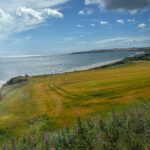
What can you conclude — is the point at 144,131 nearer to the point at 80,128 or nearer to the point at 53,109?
the point at 80,128

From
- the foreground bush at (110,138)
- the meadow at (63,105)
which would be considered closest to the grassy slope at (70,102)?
the meadow at (63,105)

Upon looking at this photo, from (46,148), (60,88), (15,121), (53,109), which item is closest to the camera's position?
(46,148)

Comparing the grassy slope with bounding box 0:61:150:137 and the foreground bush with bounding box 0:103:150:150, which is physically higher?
the foreground bush with bounding box 0:103:150:150

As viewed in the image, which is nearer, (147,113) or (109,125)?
(109,125)

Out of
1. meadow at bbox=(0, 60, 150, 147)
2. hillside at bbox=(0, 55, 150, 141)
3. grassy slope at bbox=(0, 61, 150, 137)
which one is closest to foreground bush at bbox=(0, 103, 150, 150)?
meadow at bbox=(0, 60, 150, 147)

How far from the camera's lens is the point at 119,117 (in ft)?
75.4

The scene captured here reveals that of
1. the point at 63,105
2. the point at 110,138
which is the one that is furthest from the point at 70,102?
the point at 110,138

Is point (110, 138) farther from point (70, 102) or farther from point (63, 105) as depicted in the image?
point (70, 102)

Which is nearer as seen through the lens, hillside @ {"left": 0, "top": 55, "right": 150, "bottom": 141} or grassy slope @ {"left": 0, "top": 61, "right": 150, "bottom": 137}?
hillside @ {"left": 0, "top": 55, "right": 150, "bottom": 141}

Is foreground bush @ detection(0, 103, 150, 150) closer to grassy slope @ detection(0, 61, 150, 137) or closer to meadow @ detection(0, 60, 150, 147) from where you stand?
meadow @ detection(0, 60, 150, 147)

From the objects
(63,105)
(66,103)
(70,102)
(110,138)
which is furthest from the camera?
(70,102)

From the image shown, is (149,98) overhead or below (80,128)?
below

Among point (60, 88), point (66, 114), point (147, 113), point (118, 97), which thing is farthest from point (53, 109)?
point (147, 113)

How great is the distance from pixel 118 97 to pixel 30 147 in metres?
61.8
